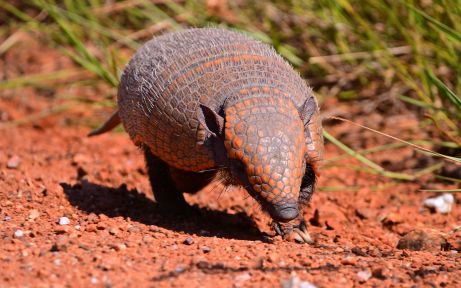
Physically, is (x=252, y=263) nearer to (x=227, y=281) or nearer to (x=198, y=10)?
(x=227, y=281)

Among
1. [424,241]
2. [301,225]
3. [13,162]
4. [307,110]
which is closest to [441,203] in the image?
[424,241]

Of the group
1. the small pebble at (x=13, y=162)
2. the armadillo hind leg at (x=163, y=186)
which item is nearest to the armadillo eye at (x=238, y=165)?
the armadillo hind leg at (x=163, y=186)

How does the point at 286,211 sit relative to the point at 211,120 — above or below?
below

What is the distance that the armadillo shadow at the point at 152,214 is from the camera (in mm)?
5122

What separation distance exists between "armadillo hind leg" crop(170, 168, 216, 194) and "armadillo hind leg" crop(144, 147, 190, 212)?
9 cm

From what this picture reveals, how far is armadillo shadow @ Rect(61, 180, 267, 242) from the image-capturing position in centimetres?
512

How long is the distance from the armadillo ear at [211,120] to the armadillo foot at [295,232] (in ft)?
2.85

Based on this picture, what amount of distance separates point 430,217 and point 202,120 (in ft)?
7.98

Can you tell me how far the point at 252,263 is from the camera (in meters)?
3.91

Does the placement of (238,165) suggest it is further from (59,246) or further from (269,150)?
(59,246)

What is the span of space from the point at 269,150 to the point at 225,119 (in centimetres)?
42

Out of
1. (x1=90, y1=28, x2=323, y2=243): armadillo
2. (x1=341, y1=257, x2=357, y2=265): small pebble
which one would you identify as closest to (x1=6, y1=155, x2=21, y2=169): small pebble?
(x1=90, y1=28, x2=323, y2=243): armadillo

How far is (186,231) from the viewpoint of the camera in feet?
16.3

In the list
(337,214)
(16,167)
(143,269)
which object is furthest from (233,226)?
(16,167)
